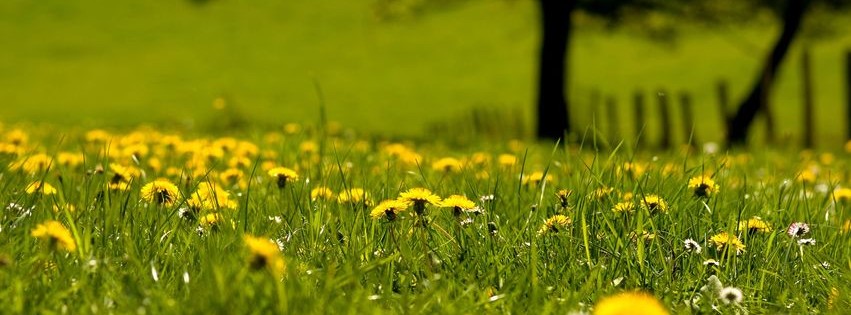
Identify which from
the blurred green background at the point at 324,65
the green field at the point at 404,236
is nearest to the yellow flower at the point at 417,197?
the green field at the point at 404,236

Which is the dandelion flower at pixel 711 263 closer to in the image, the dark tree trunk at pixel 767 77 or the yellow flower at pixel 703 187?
the yellow flower at pixel 703 187

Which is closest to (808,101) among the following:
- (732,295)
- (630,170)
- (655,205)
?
(630,170)

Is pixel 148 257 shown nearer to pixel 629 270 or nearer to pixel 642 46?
pixel 629 270

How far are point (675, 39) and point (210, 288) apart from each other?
17952 mm

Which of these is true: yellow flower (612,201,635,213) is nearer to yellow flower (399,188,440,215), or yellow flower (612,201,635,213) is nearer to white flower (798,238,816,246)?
white flower (798,238,816,246)

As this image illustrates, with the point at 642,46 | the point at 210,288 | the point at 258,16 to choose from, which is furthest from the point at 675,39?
the point at 258,16

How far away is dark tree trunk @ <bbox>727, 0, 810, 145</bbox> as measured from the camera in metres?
15.7

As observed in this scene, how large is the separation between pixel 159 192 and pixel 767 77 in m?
14.5

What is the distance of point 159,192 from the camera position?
8.39ft

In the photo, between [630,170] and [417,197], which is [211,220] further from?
[630,170]

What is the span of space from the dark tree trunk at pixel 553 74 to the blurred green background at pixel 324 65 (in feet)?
33.5

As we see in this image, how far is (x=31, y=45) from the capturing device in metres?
42.7

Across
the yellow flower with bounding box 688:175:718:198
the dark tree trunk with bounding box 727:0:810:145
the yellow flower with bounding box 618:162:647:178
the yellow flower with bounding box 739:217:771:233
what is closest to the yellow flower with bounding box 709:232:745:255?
the yellow flower with bounding box 739:217:771:233

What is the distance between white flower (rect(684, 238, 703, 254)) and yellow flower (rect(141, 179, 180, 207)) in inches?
51.3
